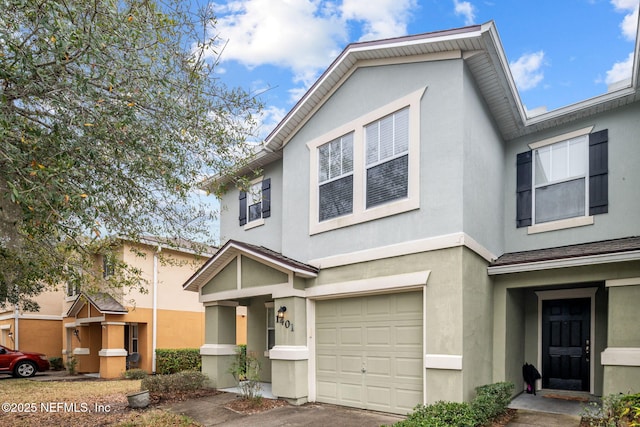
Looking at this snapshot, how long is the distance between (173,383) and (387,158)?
8345 mm

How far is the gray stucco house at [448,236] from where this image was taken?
8250 millimetres

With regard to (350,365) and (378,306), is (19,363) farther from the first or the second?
(378,306)

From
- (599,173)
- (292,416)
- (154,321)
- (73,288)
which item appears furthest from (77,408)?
(599,173)

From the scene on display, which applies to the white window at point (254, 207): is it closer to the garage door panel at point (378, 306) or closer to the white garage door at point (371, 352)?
the white garage door at point (371, 352)

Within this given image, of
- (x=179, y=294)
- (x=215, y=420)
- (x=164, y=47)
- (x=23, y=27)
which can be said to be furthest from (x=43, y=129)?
(x=179, y=294)

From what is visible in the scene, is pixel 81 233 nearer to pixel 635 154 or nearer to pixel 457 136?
pixel 457 136

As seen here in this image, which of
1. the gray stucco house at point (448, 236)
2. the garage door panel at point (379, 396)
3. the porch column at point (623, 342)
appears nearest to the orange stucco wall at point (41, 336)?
the gray stucco house at point (448, 236)

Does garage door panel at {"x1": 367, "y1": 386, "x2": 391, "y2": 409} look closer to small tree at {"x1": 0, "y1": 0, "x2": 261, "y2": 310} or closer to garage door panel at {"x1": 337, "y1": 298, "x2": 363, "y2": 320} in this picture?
garage door panel at {"x1": 337, "y1": 298, "x2": 363, "y2": 320}

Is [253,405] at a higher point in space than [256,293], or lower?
lower

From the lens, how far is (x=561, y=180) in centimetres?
988

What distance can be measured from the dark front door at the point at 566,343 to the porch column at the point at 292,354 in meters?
5.67

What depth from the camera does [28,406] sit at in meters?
11.3

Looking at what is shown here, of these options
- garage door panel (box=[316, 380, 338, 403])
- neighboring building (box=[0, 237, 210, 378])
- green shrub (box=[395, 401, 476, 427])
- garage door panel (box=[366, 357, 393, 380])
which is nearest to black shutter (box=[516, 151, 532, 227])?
garage door panel (box=[366, 357, 393, 380])

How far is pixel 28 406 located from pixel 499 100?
550 inches
